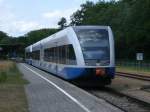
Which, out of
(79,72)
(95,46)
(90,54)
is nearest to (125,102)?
(79,72)

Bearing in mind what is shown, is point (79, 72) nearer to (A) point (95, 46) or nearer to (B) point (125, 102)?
(A) point (95, 46)

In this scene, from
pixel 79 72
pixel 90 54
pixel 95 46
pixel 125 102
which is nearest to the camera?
pixel 125 102

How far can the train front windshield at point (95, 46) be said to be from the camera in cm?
2680

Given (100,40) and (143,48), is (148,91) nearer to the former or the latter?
(100,40)

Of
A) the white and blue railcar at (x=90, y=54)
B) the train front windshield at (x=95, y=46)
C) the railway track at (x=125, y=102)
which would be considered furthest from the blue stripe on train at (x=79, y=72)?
the railway track at (x=125, y=102)

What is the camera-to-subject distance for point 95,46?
1070 inches

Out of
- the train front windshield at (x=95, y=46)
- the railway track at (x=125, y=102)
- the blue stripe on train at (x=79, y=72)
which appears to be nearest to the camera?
the railway track at (x=125, y=102)

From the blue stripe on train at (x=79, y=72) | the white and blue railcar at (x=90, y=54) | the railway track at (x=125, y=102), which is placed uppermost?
the white and blue railcar at (x=90, y=54)

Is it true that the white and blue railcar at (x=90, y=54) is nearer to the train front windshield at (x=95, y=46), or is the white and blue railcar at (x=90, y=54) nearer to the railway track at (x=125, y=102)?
the train front windshield at (x=95, y=46)

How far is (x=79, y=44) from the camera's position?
27312mm

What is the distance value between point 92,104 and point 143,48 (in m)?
75.0

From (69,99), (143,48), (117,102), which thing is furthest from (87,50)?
(143,48)

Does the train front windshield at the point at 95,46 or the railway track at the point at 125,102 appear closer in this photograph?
the railway track at the point at 125,102

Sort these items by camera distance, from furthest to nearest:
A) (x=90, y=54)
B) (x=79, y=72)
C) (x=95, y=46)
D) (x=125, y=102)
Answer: (x=95, y=46)
(x=90, y=54)
(x=79, y=72)
(x=125, y=102)
